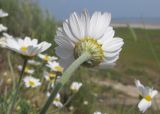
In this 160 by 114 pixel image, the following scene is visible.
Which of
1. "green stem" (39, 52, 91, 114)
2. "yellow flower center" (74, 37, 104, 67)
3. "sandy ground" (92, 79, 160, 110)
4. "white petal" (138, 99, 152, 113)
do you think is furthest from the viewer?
"sandy ground" (92, 79, 160, 110)

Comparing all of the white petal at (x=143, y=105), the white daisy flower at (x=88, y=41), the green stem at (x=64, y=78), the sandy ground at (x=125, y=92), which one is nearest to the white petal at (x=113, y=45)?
the white daisy flower at (x=88, y=41)

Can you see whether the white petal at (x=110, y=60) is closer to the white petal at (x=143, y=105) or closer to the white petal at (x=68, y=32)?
the white petal at (x=68, y=32)

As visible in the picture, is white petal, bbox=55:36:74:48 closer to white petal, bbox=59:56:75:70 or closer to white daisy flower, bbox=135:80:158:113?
white petal, bbox=59:56:75:70

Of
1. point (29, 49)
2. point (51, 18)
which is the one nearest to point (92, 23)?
A: point (29, 49)

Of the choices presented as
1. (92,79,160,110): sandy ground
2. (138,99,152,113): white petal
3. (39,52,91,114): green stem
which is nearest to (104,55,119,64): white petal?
(39,52,91,114): green stem

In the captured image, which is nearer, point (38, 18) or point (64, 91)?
point (64, 91)

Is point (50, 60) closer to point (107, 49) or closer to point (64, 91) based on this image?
point (107, 49)

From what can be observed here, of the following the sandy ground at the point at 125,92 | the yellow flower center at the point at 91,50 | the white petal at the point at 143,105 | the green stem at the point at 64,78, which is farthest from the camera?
the sandy ground at the point at 125,92
